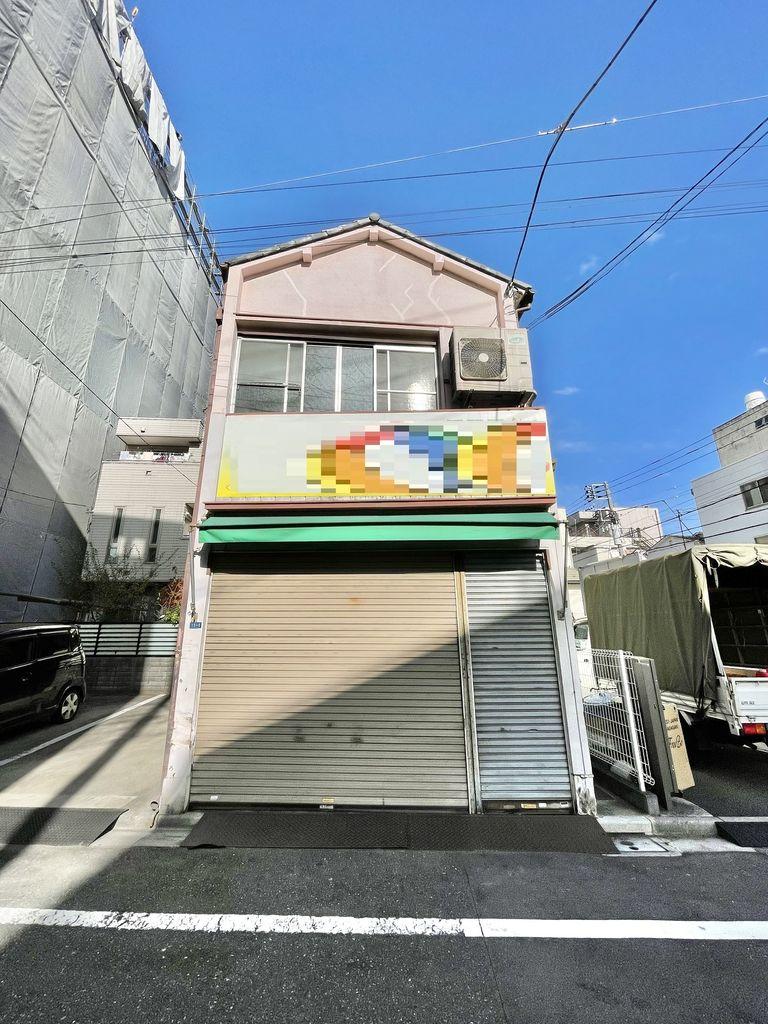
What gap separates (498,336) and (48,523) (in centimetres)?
1956

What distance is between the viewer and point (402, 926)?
3.13 metres

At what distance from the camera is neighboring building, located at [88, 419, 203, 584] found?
18688mm

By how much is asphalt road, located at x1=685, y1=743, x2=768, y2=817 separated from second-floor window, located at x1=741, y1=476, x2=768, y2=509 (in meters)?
22.0

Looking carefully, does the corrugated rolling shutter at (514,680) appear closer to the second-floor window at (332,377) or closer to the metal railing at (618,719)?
the metal railing at (618,719)

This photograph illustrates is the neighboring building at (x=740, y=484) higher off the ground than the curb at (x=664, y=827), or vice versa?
the neighboring building at (x=740, y=484)

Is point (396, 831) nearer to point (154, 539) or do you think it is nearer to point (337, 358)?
point (337, 358)

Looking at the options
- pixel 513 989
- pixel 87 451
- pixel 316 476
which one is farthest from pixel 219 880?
pixel 87 451

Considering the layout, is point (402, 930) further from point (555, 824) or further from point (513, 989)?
point (555, 824)

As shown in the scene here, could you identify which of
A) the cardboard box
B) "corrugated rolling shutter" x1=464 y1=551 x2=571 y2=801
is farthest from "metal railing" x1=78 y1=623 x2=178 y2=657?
the cardboard box

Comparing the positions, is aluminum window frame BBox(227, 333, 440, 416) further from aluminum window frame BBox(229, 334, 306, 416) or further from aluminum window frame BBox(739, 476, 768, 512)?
aluminum window frame BBox(739, 476, 768, 512)

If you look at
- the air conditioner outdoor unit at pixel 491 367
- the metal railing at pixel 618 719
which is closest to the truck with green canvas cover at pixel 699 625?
the metal railing at pixel 618 719

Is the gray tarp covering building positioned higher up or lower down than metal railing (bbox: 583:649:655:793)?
higher up

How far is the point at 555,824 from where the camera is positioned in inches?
179

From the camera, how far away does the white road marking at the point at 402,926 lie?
3.03 meters
